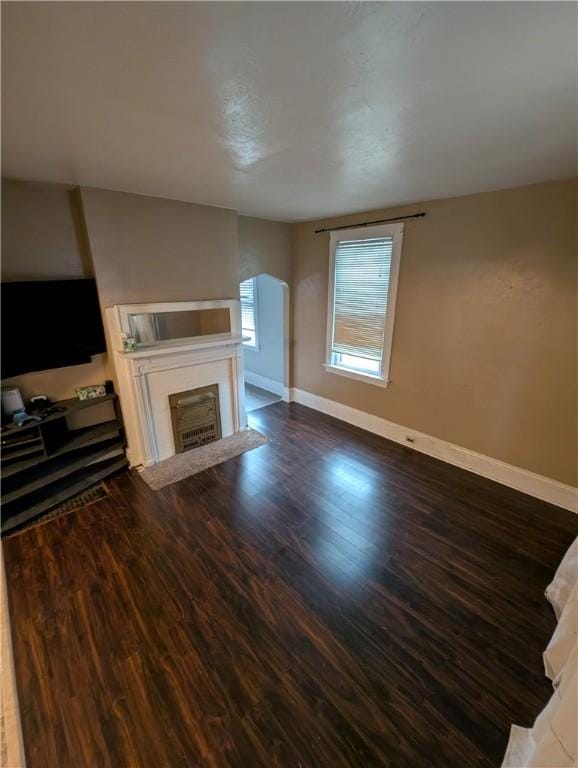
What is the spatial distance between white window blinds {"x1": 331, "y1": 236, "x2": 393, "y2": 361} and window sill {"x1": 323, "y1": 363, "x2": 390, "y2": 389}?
24cm

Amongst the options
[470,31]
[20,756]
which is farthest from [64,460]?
[470,31]

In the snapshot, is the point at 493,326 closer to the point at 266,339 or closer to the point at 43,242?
the point at 266,339

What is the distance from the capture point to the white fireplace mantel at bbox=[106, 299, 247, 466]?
2.95m

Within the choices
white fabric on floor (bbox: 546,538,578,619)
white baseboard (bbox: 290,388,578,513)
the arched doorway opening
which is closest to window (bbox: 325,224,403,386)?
white baseboard (bbox: 290,388,578,513)

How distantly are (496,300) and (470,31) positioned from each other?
2308 mm

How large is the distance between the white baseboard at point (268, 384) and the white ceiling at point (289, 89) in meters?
3.33

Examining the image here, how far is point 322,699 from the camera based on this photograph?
57.8 inches

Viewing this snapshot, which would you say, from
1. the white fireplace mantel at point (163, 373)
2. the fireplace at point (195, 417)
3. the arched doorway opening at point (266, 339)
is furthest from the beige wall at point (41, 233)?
the arched doorway opening at point (266, 339)

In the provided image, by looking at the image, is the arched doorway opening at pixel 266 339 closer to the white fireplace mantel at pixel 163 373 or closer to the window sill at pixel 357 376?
the window sill at pixel 357 376

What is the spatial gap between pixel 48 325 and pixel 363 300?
3223mm

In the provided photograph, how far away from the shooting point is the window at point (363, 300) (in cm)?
346

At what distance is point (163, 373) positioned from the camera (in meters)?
3.22

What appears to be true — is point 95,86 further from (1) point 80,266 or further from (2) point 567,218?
(2) point 567,218

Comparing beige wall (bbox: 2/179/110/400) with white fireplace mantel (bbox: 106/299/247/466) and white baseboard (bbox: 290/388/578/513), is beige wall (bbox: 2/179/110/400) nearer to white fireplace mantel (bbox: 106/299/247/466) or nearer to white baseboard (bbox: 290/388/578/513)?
white fireplace mantel (bbox: 106/299/247/466)
